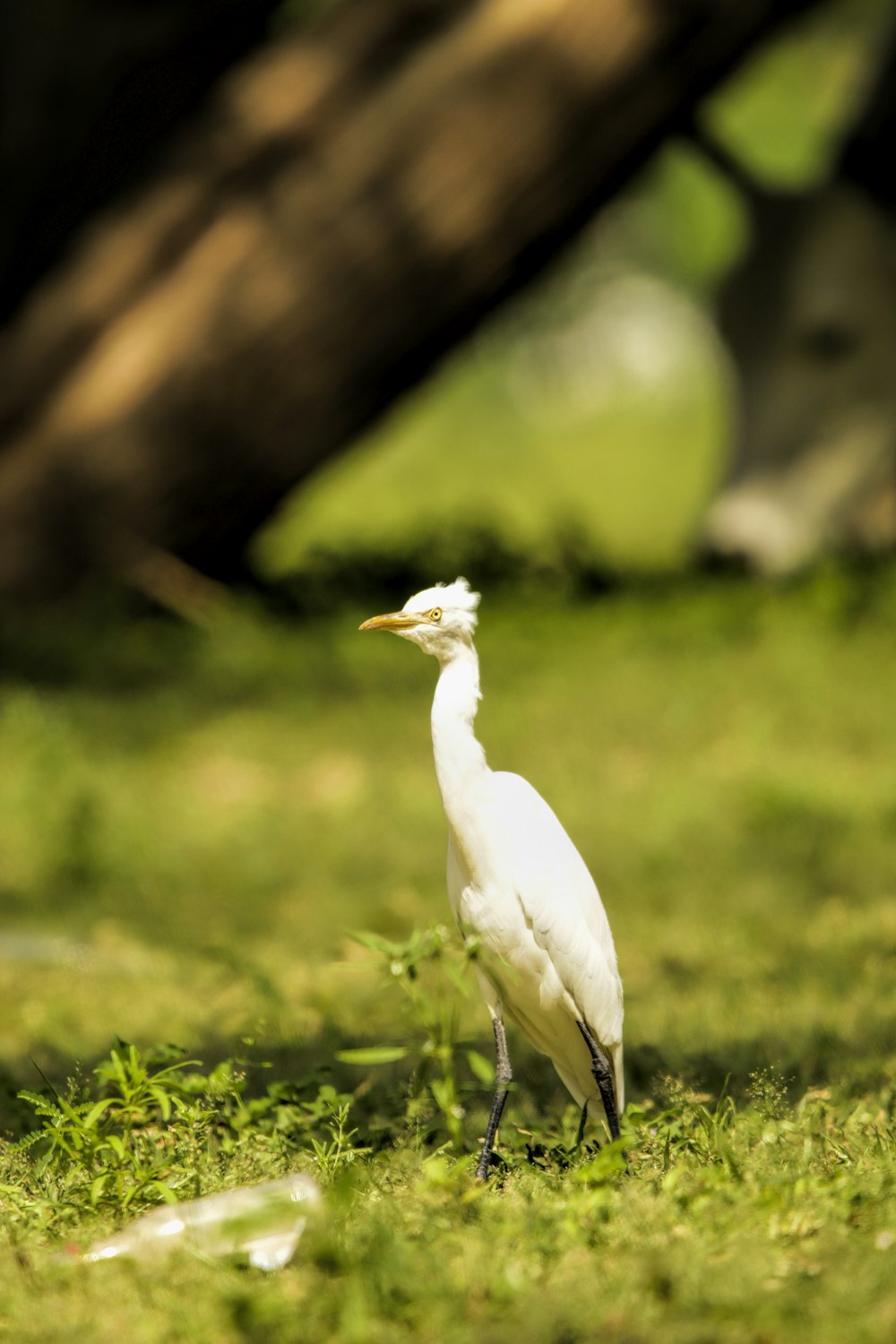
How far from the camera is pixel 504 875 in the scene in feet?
10.4

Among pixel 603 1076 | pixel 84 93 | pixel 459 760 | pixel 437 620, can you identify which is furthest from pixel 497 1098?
pixel 84 93

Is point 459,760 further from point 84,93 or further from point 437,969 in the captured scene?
point 84,93

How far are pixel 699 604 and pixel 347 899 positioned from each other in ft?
9.50

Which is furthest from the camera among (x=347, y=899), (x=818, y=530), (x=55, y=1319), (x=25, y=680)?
(x=818, y=530)

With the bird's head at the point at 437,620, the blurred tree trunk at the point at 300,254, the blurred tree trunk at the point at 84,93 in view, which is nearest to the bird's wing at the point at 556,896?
the bird's head at the point at 437,620

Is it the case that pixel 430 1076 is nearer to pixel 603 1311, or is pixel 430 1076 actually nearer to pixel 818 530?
pixel 603 1311

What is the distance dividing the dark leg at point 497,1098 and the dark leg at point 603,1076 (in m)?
0.15

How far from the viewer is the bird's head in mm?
3170

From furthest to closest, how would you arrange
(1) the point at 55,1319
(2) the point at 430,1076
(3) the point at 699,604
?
(3) the point at 699,604 → (2) the point at 430,1076 → (1) the point at 55,1319

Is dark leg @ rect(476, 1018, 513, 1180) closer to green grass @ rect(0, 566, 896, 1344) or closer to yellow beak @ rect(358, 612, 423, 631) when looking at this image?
green grass @ rect(0, 566, 896, 1344)

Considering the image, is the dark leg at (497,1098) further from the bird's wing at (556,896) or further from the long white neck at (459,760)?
the long white neck at (459,760)

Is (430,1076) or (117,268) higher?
(117,268)

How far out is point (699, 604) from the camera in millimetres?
8102

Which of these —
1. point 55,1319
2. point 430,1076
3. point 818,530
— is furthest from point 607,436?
point 55,1319
